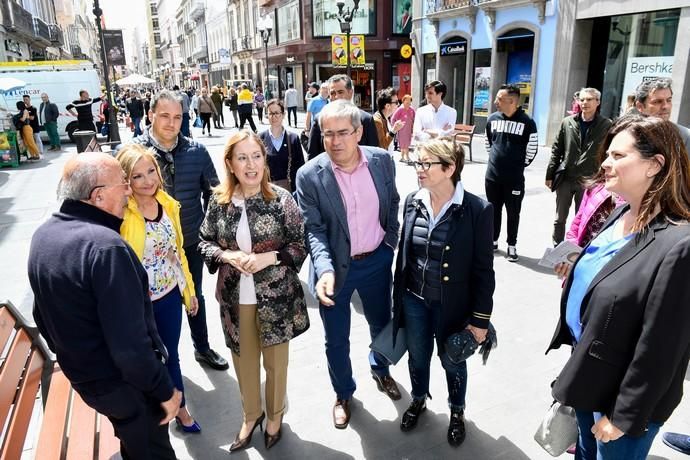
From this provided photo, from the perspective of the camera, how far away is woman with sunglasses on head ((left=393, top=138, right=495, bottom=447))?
2518mm

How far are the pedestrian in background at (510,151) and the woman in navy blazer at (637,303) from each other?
361cm

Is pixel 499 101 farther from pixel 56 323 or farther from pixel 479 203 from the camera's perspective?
pixel 56 323

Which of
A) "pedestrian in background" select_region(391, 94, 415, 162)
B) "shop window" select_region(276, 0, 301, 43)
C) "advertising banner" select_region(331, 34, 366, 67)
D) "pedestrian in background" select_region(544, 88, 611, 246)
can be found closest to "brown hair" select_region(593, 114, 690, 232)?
"pedestrian in background" select_region(544, 88, 611, 246)

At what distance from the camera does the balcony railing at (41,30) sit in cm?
2854

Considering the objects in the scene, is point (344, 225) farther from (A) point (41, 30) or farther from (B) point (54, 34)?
(B) point (54, 34)

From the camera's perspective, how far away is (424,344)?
9.37 feet

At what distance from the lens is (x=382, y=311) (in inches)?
125

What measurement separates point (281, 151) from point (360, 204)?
2186 mm

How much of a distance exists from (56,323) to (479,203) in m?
2.02

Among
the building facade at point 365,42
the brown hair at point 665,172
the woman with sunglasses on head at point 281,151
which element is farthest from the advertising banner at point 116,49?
the brown hair at point 665,172

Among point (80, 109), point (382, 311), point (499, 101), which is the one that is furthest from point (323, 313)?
point (80, 109)

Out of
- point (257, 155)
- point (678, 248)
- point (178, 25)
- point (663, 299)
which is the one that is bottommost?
point (663, 299)

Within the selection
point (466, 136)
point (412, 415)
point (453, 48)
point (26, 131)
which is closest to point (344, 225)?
point (412, 415)

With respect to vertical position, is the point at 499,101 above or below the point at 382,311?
above
